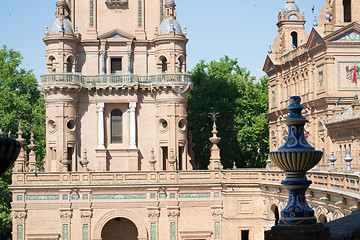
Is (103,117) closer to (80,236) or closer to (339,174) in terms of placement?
(80,236)

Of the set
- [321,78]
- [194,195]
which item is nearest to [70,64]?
[194,195]

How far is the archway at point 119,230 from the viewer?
172 feet

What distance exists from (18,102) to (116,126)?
857 inches

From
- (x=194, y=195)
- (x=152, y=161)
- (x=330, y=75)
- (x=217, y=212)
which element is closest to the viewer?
(x=217, y=212)

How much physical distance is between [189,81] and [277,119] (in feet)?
40.2

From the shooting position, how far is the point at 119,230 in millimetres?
52531

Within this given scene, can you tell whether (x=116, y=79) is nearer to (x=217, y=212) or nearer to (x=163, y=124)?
(x=163, y=124)

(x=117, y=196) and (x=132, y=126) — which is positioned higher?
(x=132, y=126)

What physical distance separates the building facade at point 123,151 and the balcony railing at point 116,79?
7 centimetres

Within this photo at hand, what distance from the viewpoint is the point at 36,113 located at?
252 feet

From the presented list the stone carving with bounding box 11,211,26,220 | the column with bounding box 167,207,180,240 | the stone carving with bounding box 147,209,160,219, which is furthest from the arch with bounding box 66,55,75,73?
the column with bounding box 167,207,180,240

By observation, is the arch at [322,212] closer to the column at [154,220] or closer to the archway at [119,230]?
the column at [154,220]

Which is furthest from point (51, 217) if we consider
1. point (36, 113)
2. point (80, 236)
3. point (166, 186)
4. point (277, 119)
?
point (36, 113)

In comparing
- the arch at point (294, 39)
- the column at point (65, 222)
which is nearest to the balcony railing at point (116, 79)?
the column at point (65, 222)
